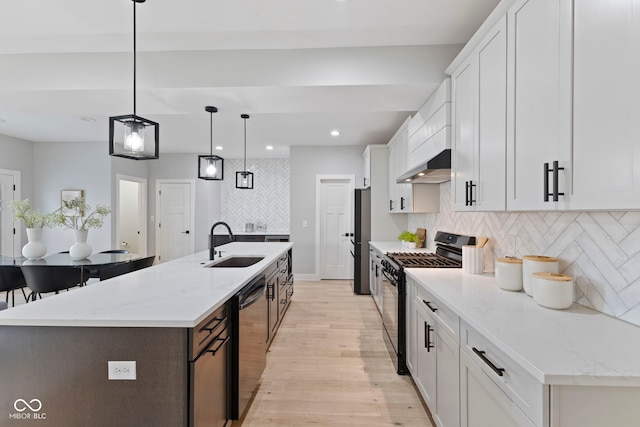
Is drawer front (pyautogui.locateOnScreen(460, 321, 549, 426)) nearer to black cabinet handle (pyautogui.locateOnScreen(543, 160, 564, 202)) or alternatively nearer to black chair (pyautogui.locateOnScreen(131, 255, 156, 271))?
black cabinet handle (pyautogui.locateOnScreen(543, 160, 564, 202))

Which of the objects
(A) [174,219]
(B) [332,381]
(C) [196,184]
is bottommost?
(B) [332,381]

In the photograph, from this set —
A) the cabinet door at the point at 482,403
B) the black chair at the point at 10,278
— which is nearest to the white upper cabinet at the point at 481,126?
the cabinet door at the point at 482,403

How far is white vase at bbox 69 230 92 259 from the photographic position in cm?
381

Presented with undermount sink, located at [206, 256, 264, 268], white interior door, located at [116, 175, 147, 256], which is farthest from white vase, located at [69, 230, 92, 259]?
white interior door, located at [116, 175, 147, 256]

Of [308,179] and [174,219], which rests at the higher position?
[308,179]

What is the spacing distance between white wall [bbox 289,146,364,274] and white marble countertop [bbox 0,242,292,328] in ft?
12.4

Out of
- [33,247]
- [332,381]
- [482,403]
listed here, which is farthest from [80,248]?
[482,403]

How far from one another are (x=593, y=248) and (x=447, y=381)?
0.96 meters

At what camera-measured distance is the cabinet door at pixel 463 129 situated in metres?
2.04

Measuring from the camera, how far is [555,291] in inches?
56.9

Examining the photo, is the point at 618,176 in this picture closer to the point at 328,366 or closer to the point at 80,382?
the point at 80,382

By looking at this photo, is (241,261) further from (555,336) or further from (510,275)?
(555,336)

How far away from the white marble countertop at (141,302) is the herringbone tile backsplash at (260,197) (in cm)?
521

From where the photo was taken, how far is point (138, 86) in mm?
2703
